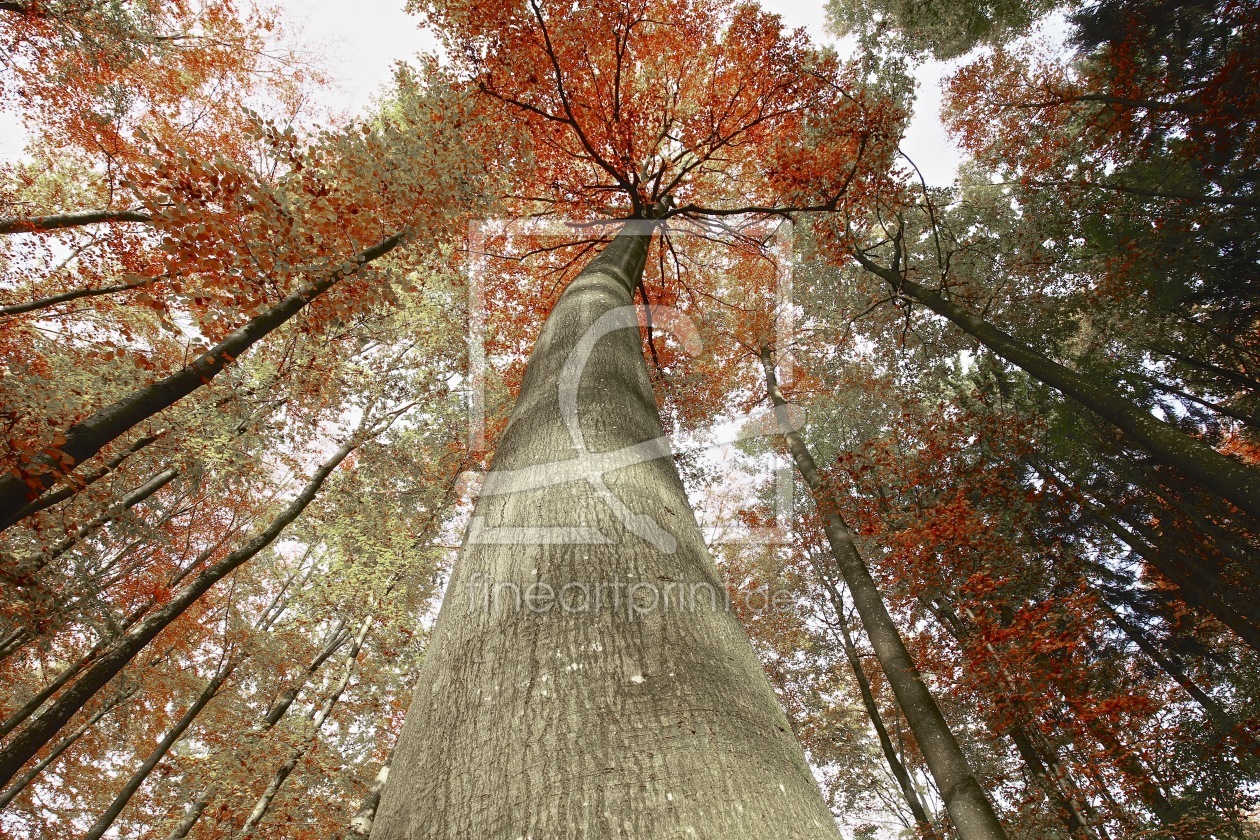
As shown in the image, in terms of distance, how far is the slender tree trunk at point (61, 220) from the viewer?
4688mm

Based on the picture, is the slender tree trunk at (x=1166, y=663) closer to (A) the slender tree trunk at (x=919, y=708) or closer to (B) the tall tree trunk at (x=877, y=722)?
(B) the tall tree trunk at (x=877, y=722)

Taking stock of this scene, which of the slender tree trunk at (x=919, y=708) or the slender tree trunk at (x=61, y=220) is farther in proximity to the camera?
the slender tree trunk at (x=61, y=220)

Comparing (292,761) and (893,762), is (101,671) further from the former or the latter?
(893,762)

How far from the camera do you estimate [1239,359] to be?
27.9ft

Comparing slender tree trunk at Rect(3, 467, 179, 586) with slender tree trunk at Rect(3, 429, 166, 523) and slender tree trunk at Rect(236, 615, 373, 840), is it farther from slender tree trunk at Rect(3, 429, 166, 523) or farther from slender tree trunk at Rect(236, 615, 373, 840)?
slender tree trunk at Rect(236, 615, 373, 840)

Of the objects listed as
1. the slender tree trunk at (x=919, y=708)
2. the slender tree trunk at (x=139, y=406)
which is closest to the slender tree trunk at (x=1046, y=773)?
the slender tree trunk at (x=919, y=708)

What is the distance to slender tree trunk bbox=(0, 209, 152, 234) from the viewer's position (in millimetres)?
4688

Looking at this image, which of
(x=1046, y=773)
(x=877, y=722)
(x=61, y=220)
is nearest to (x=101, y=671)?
(x=61, y=220)

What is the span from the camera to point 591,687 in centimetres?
103

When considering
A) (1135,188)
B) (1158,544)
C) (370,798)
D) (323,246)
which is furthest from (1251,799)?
(323,246)

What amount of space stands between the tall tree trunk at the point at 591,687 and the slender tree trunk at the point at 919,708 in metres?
5.08

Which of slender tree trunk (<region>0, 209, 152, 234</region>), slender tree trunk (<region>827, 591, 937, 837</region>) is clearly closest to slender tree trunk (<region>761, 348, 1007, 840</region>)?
slender tree trunk (<region>827, 591, 937, 837</region>)

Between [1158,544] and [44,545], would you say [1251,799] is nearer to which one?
[1158,544]

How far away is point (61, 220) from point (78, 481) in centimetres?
345
